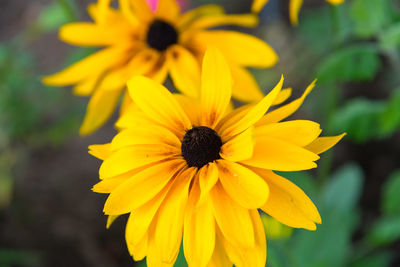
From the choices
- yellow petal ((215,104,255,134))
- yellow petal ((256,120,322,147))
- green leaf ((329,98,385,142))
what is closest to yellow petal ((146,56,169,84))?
yellow petal ((215,104,255,134))

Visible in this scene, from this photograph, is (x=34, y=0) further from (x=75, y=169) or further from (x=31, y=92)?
(x=75, y=169)

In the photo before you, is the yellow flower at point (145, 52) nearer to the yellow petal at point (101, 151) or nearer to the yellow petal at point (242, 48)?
the yellow petal at point (242, 48)

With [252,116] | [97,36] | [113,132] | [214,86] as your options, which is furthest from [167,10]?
[113,132]

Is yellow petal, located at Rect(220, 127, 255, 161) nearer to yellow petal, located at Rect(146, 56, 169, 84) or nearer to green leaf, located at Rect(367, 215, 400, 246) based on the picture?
yellow petal, located at Rect(146, 56, 169, 84)

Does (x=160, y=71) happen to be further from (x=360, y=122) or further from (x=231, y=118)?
(x=360, y=122)

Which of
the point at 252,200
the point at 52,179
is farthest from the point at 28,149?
the point at 252,200

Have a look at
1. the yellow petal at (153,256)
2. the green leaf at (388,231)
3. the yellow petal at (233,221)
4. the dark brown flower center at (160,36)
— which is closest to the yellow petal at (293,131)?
the yellow petal at (233,221)
